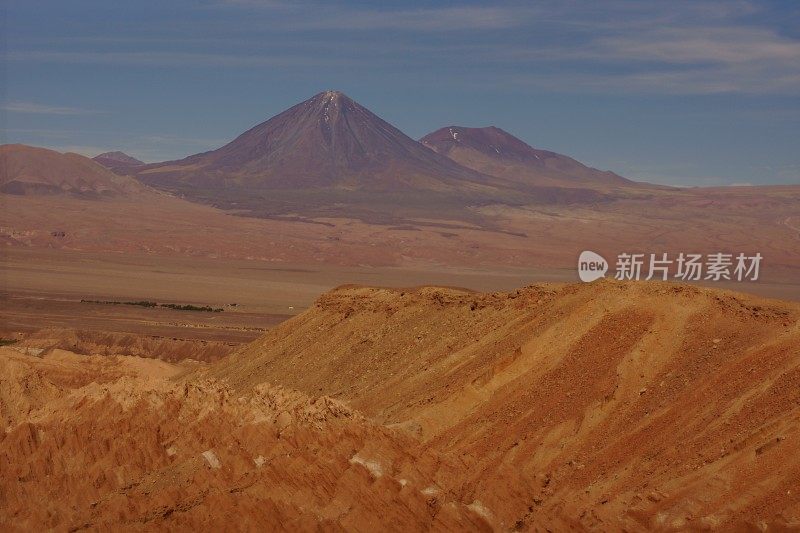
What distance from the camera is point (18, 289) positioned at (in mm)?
78438

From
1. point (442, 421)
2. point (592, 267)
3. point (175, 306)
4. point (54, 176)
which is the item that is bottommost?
point (175, 306)

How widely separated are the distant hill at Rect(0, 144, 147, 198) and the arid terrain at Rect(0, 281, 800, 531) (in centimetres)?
13725

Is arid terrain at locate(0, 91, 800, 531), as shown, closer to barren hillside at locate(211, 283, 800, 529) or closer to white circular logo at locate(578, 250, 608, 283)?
barren hillside at locate(211, 283, 800, 529)

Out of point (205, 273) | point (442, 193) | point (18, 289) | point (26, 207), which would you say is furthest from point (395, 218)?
point (18, 289)

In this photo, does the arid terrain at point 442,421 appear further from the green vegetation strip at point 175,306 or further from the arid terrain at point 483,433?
the green vegetation strip at point 175,306

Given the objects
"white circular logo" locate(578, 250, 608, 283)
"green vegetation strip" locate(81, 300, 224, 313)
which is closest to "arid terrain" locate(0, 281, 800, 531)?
"white circular logo" locate(578, 250, 608, 283)

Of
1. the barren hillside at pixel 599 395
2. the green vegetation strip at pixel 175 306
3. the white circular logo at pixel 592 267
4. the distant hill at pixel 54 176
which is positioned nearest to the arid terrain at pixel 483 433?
the barren hillside at pixel 599 395

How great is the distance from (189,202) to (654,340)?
156 meters

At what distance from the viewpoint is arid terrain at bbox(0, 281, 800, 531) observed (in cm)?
1900

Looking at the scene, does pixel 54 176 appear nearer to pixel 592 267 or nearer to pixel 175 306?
pixel 175 306

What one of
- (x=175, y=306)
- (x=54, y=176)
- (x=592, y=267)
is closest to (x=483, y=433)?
(x=592, y=267)

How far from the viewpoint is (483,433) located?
23016mm

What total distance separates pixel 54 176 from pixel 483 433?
15409cm

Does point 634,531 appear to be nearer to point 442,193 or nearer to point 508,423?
point 508,423
